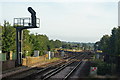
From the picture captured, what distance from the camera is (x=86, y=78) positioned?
16.1ft

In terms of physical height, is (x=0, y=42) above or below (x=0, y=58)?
above

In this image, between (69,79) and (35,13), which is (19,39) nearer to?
(35,13)

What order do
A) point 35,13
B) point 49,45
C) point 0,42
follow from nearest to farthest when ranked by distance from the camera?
point 35,13, point 0,42, point 49,45

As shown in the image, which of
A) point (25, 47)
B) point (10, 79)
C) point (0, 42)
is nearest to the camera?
point (10, 79)

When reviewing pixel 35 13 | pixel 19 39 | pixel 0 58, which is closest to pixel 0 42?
pixel 0 58

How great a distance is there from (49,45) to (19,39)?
4389 centimetres

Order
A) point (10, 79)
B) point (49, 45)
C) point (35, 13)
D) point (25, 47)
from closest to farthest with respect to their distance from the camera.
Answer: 1. point (10, 79)
2. point (35, 13)
3. point (25, 47)
4. point (49, 45)

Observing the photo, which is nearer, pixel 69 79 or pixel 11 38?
pixel 69 79

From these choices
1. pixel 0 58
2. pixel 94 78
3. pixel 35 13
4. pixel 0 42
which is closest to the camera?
pixel 94 78

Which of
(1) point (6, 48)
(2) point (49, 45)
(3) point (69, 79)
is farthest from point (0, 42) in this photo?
(2) point (49, 45)

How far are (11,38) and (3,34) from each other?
5.78ft

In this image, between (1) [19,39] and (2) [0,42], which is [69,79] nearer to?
(1) [19,39]

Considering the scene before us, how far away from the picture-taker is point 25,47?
39.8 meters

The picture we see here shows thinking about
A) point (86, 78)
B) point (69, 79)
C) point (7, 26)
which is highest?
point (7, 26)
